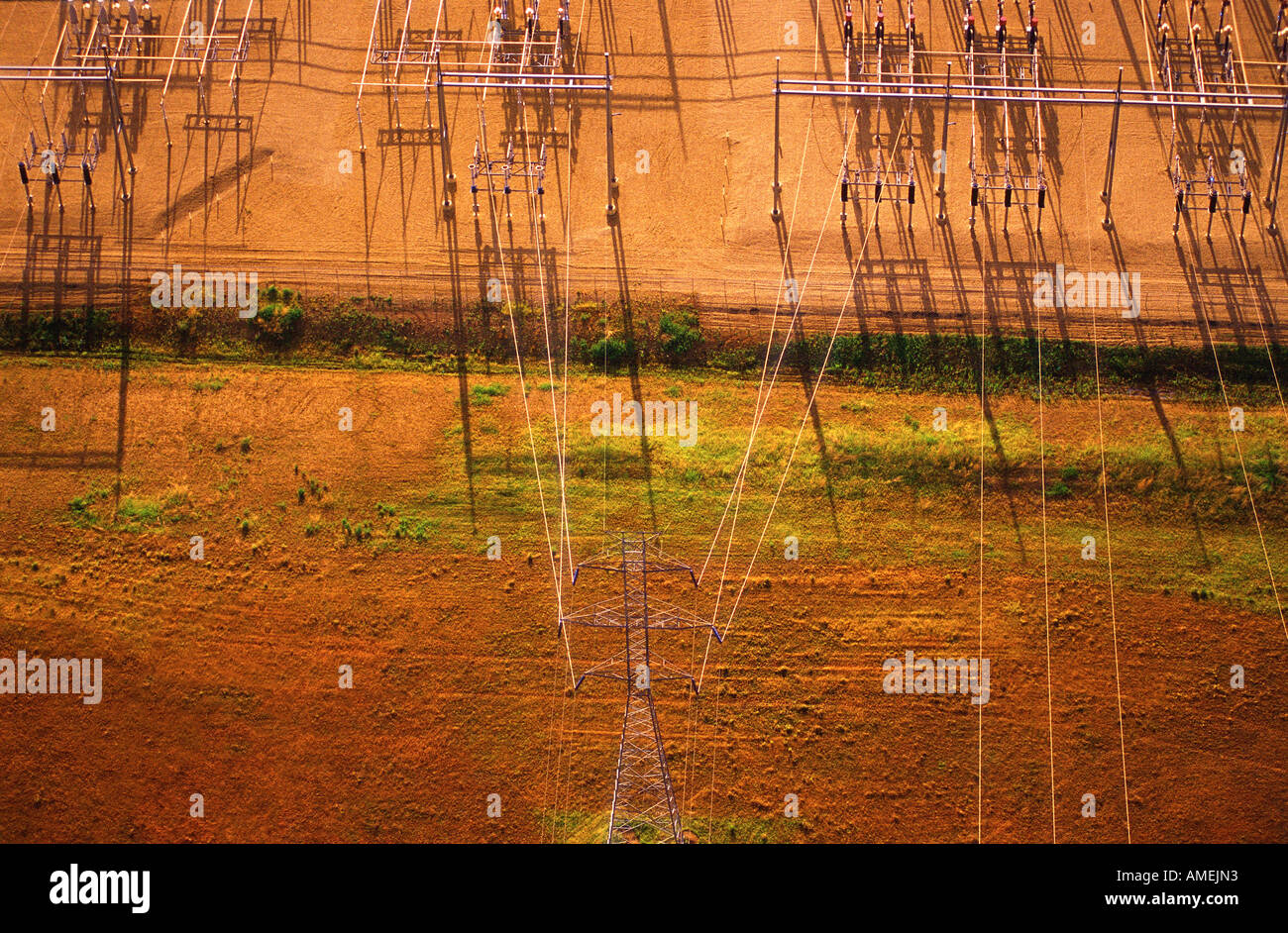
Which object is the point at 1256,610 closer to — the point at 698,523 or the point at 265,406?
the point at 698,523

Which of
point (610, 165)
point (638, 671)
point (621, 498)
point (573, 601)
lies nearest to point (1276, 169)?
point (610, 165)

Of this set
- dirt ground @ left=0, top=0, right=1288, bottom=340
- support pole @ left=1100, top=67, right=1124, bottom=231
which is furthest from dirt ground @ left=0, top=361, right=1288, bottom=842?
support pole @ left=1100, top=67, right=1124, bottom=231

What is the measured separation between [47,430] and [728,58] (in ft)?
75.1

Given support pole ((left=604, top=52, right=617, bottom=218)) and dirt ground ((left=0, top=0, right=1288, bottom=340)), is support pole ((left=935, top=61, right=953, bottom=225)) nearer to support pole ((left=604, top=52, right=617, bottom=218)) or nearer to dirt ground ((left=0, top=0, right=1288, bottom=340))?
dirt ground ((left=0, top=0, right=1288, bottom=340))

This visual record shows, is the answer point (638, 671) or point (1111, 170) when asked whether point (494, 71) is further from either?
point (1111, 170)

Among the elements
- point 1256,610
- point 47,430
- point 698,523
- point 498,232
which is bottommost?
point 1256,610

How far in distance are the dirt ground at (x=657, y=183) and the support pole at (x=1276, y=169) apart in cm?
21

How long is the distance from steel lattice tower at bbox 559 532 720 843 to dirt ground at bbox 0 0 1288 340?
8.02 meters

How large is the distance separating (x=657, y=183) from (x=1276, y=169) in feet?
61.8

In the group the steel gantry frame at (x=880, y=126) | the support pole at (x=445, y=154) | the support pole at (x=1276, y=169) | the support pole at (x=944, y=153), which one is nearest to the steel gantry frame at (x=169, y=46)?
the support pole at (x=445, y=154)

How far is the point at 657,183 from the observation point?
119 ft

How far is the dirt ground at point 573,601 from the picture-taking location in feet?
106
